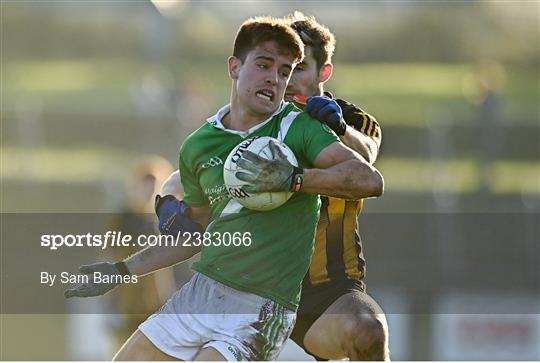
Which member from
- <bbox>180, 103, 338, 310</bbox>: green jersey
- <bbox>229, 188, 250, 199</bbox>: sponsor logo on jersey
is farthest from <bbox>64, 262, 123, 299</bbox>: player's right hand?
<bbox>229, 188, 250, 199</bbox>: sponsor logo on jersey

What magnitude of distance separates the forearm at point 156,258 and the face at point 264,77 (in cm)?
78

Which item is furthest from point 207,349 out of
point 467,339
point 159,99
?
point 159,99

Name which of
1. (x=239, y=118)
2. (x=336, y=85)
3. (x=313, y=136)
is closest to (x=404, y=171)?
(x=336, y=85)

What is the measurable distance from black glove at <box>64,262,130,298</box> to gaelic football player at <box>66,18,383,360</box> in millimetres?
322

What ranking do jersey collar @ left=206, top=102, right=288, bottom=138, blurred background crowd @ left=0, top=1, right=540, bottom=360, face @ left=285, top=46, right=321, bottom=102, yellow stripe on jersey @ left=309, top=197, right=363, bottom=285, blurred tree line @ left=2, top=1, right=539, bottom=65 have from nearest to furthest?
jersey collar @ left=206, top=102, right=288, bottom=138
face @ left=285, top=46, right=321, bottom=102
yellow stripe on jersey @ left=309, top=197, right=363, bottom=285
blurred background crowd @ left=0, top=1, right=540, bottom=360
blurred tree line @ left=2, top=1, right=539, bottom=65

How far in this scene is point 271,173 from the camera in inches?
203

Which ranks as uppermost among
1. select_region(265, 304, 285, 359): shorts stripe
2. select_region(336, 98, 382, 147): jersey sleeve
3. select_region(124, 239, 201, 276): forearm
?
select_region(336, 98, 382, 147): jersey sleeve

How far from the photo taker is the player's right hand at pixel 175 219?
562 centimetres

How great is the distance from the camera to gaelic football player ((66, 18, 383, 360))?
530 cm

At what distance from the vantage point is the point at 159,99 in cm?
1642

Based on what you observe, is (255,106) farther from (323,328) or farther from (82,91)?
(82,91)

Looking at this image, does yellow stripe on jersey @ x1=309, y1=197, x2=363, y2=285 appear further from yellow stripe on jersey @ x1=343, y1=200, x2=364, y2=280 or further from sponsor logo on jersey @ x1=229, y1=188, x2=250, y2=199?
sponsor logo on jersey @ x1=229, y1=188, x2=250, y2=199

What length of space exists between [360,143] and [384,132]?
392 inches

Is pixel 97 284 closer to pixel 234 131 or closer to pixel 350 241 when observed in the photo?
pixel 234 131
